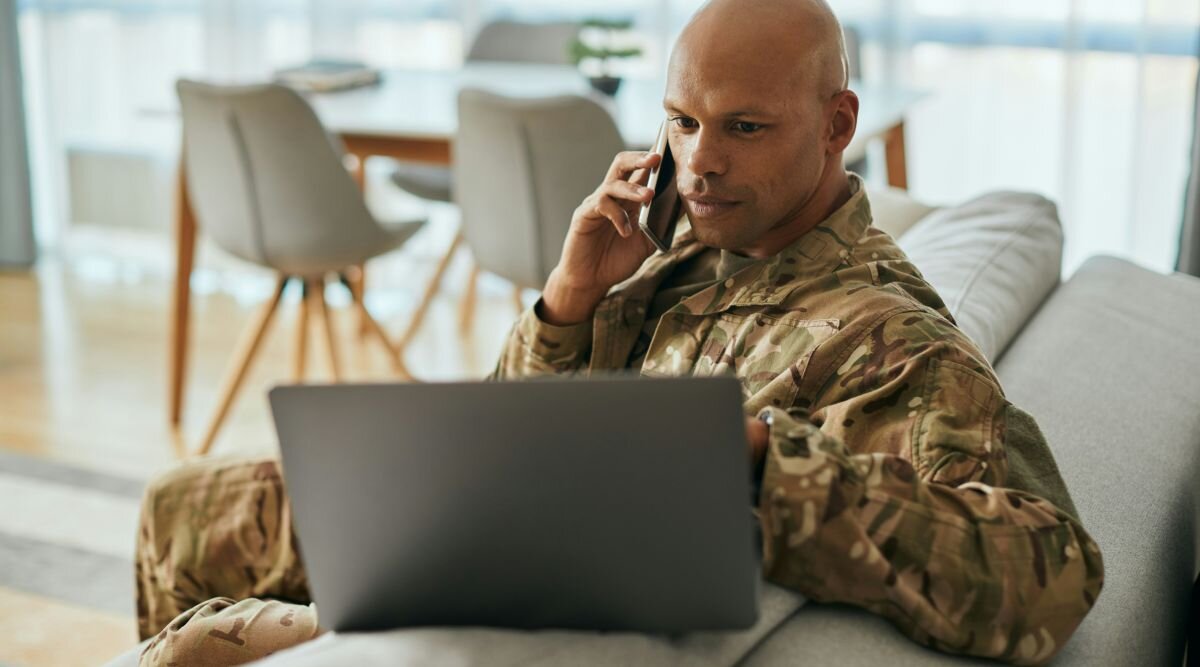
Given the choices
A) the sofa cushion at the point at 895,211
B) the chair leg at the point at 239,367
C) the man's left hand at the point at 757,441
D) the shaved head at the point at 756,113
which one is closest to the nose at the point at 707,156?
the shaved head at the point at 756,113

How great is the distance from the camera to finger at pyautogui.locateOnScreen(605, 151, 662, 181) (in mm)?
1453

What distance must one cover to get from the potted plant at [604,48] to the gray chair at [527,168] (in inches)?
22.0

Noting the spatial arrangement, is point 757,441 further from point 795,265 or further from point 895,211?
point 895,211

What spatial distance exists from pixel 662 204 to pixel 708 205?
0.37 ft

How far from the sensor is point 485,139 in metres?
2.86

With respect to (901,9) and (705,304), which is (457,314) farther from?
(705,304)

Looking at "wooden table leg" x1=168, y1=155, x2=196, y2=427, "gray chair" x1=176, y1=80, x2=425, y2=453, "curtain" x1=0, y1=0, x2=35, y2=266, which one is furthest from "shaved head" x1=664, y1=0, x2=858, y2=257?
"curtain" x1=0, y1=0, x2=35, y2=266

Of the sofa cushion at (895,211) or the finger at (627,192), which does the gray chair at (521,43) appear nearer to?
the sofa cushion at (895,211)

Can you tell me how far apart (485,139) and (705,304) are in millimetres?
1492

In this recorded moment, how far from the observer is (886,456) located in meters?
1.09

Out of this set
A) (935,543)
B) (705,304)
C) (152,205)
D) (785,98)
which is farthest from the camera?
(152,205)

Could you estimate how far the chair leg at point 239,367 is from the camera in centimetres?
309

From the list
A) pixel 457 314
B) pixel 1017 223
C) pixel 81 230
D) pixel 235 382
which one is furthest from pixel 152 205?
pixel 1017 223

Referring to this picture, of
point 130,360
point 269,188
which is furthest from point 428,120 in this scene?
point 130,360
